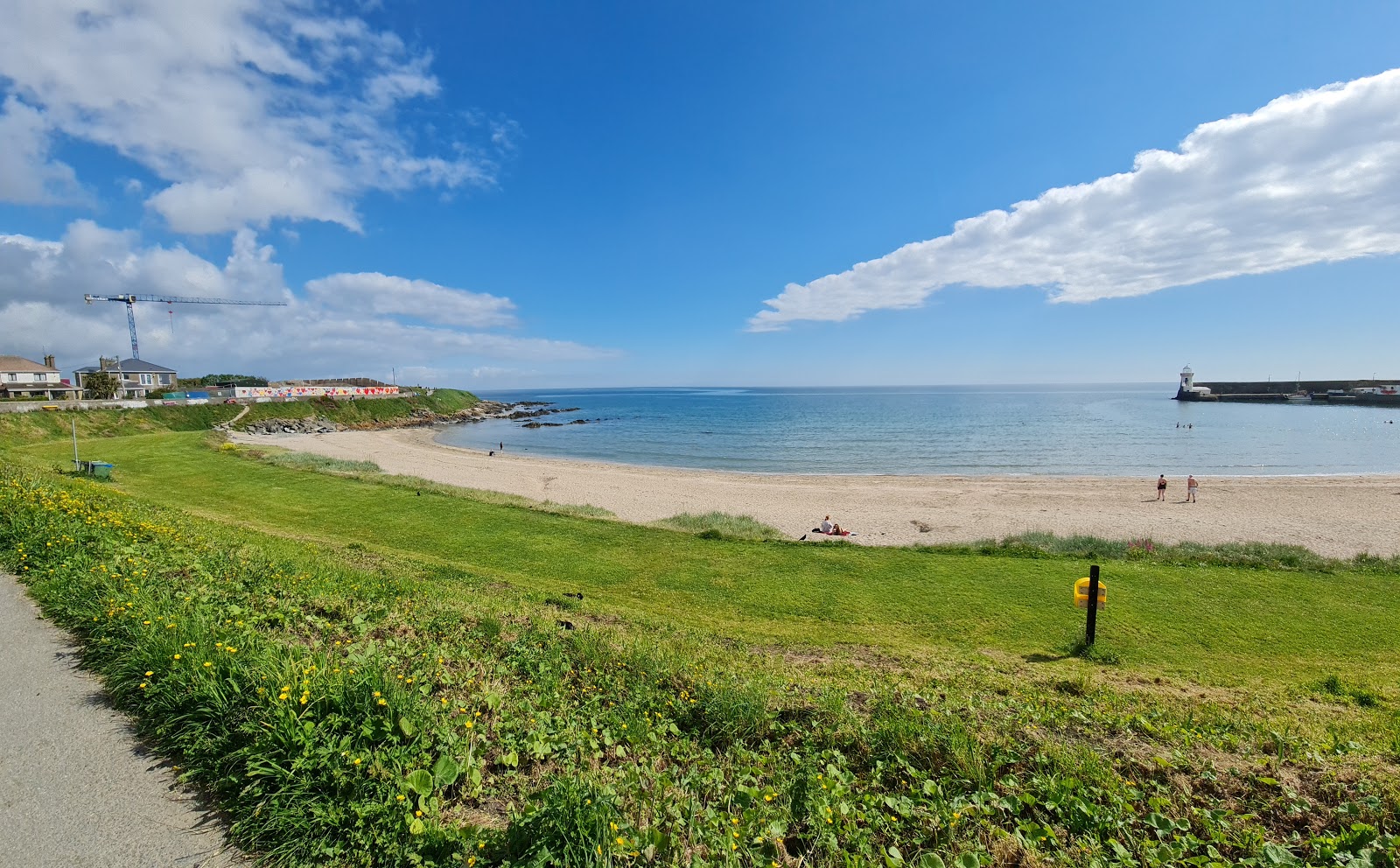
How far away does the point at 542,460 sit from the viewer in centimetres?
5372

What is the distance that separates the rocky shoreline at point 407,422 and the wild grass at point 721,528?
67.1 m

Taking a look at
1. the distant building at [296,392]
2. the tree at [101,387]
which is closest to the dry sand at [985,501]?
the tree at [101,387]

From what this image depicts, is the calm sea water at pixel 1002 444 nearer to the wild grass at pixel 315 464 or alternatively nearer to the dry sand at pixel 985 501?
the dry sand at pixel 985 501

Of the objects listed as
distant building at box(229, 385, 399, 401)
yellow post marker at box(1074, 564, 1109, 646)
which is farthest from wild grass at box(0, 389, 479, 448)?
yellow post marker at box(1074, 564, 1109, 646)

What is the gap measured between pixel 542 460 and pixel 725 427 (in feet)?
145

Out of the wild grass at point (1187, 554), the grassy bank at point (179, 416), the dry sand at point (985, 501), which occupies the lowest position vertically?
the dry sand at point (985, 501)

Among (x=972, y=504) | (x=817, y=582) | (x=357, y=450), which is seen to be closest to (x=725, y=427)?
(x=357, y=450)

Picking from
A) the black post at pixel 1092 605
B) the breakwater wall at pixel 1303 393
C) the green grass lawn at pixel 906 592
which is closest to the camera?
the black post at pixel 1092 605

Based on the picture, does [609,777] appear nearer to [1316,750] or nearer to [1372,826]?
[1372,826]

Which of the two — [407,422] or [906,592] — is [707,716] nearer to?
[906,592]

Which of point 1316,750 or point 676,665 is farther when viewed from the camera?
point 676,665

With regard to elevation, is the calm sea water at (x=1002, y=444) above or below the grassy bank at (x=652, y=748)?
below

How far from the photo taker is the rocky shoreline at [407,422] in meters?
71.3

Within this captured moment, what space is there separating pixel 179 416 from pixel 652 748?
8211 cm
